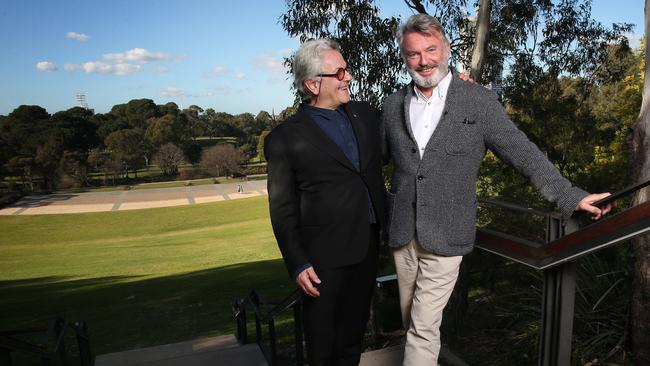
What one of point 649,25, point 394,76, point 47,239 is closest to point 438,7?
point 394,76

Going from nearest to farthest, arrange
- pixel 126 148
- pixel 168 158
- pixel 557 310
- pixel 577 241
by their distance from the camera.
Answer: pixel 577 241 < pixel 557 310 < pixel 126 148 < pixel 168 158

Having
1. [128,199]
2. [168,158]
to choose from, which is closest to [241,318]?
[128,199]

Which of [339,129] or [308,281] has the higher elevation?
[339,129]

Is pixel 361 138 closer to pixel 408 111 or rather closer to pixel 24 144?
pixel 408 111

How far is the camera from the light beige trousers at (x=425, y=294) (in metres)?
2.20

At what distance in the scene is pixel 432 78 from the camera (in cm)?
215

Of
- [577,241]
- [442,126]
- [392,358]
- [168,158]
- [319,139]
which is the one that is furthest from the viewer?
[168,158]

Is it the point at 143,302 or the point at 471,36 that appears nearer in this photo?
the point at 471,36

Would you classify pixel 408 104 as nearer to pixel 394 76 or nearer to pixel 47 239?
pixel 394 76

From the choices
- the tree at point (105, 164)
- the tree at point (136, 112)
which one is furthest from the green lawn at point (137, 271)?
the tree at point (136, 112)

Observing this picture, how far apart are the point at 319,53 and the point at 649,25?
2.56m

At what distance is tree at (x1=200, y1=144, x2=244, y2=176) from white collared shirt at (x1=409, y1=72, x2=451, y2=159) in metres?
68.4

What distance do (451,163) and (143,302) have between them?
41.2 feet

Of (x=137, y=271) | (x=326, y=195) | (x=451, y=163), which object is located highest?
(x=451, y=163)
